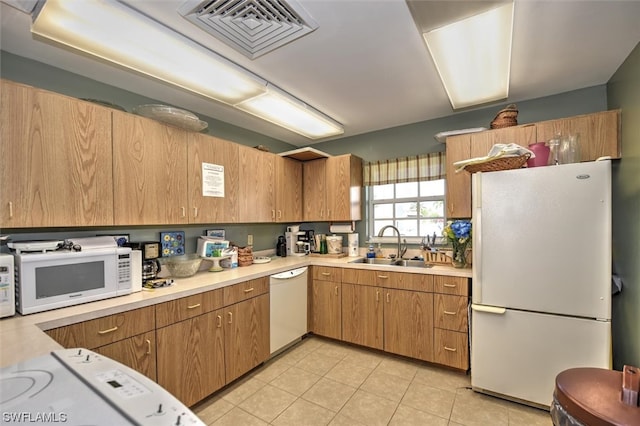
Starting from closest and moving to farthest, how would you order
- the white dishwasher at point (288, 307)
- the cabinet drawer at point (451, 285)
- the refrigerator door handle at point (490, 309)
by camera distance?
the refrigerator door handle at point (490, 309), the cabinet drawer at point (451, 285), the white dishwasher at point (288, 307)

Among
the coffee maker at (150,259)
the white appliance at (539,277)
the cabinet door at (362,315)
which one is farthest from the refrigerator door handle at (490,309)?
the coffee maker at (150,259)

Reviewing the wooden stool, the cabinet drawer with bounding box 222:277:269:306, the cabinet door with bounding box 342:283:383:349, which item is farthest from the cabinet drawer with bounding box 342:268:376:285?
the wooden stool

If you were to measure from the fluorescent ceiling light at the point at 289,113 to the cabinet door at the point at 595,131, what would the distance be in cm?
208

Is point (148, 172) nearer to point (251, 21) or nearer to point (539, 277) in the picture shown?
point (251, 21)

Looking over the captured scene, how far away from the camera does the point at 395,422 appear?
1.84 metres

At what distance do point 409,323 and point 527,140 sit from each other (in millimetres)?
1933

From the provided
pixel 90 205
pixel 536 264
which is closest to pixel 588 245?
pixel 536 264

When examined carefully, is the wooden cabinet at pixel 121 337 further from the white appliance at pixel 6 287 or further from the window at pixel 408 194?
the window at pixel 408 194

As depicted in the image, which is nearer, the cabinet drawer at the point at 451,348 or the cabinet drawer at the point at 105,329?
the cabinet drawer at the point at 105,329

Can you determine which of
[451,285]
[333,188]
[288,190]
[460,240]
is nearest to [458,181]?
[460,240]

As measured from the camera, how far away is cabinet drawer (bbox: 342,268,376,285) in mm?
2742

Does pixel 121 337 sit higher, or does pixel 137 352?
pixel 121 337

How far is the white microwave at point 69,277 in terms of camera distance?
1.43 metres

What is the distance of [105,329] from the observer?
151cm
